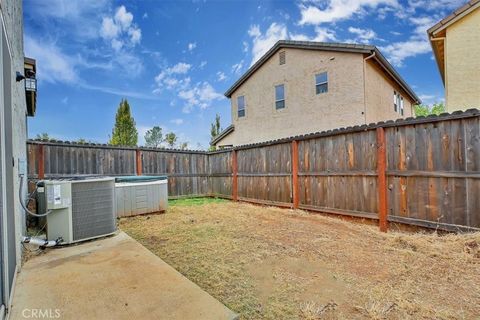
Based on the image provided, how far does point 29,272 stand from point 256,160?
6505 millimetres

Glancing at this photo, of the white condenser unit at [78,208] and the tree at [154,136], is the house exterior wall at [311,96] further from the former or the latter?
the tree at [154,136]

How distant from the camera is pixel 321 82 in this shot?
34.5 feet

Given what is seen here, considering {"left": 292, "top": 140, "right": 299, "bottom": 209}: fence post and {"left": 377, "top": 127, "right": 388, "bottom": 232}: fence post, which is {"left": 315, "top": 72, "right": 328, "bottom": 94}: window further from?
{"left": 377, "top": 127, "right": 388, "bottom": 232}: fence post

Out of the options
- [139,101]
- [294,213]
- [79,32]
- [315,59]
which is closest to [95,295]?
[294,213]

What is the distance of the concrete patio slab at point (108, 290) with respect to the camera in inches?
67.5

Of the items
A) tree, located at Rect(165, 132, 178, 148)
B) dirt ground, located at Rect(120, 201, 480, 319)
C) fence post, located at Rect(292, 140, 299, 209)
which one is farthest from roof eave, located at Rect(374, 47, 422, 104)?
tree, located at Rect(165, 132, 178, 148)

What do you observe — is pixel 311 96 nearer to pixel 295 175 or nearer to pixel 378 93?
pixel 378 93

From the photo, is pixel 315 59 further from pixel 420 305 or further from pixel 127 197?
pixel 420 305

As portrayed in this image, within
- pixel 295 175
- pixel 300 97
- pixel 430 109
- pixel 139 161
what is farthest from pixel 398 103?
pixel 430 109

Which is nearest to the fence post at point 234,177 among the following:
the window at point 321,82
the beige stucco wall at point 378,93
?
the window at point 321,82

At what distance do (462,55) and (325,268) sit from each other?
26.1 ft

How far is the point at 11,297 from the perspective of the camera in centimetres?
188

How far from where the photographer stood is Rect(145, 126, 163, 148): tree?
32203 mm

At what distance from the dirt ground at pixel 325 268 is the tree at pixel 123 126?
2120cm
